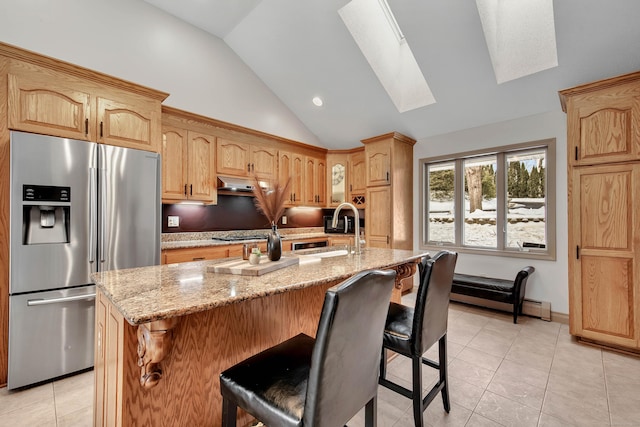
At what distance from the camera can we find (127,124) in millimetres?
2547

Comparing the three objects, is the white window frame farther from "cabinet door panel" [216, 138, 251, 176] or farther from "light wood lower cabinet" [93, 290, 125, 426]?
"light wood lower cabinet" [93, 290, 125, 426]

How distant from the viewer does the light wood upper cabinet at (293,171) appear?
174 inches

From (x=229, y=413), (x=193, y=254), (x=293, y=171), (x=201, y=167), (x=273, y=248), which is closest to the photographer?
(x=229, y=413)

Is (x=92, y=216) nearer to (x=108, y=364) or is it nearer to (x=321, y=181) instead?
(x=108, y=364)

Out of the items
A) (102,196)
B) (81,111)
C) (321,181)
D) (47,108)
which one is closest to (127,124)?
(81,111)

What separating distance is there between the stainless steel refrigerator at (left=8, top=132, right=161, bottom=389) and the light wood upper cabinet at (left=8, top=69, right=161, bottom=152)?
0.49 ft

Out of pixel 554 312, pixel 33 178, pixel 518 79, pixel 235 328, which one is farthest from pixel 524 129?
pixel 33 178

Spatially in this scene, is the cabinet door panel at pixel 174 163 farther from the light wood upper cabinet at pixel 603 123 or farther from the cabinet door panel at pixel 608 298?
the cabinet door panel at pixel 608 298

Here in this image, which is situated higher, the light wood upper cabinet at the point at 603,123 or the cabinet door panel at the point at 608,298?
the light wood upper cabinet at the point at 603,123

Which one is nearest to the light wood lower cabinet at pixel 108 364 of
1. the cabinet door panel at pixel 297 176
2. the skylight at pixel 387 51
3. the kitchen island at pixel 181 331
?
the kitchen island at pixel 181 331

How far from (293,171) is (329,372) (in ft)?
12.8

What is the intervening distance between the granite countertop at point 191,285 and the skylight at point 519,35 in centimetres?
280

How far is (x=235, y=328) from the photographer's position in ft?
4.66

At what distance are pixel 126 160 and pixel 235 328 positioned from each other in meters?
1.91
